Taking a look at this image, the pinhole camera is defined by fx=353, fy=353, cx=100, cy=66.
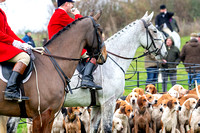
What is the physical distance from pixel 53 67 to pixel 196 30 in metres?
27.1

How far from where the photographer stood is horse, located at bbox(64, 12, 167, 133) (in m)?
6.27

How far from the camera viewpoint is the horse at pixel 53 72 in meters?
4.56

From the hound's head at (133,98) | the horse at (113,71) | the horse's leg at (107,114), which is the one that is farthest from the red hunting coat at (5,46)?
the hound's head at (133,98)

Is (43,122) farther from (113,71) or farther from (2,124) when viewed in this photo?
(113,71)

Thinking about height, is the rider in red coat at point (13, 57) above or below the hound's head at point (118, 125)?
above

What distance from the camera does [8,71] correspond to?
4.55m

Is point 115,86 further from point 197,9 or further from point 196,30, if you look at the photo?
point 197,9

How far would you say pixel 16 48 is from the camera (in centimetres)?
464

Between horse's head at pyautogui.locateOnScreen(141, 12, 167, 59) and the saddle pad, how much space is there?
10.2ft

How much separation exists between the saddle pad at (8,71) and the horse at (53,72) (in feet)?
0.17

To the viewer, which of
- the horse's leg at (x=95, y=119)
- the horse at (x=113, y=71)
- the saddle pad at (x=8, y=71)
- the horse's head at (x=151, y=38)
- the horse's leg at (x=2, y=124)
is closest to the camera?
the saddle pad at (x=8, y=71)

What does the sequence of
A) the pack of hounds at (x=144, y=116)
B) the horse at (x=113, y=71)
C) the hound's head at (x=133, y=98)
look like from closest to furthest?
the horse at (x=113, y=71), the pack of hounds at (x=144, y=116), the hound's head at (x=133, y=98)

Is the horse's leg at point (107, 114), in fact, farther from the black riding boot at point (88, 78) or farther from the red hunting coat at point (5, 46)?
the red hunting coat at point (5, 46)

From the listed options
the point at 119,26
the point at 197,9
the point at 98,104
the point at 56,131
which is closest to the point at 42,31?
the point at 119,26
